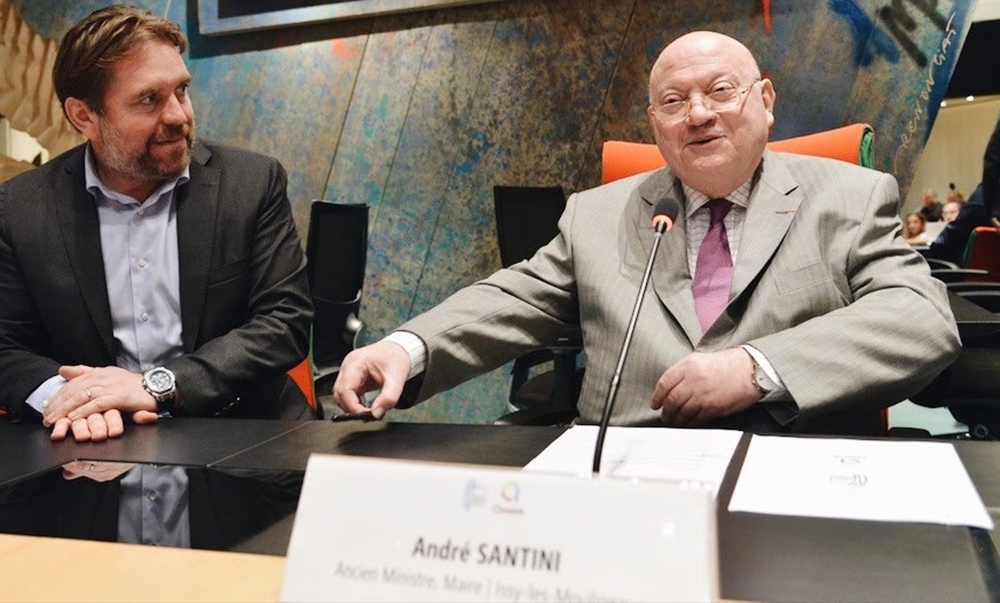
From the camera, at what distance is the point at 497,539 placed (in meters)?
0.55

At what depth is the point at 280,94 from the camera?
144 inches

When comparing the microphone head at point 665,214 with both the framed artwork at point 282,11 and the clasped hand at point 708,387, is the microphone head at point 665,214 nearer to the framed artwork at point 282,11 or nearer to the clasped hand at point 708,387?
the clasped hand at point 708,387

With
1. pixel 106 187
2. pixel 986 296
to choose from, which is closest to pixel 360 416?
pixel 106 187

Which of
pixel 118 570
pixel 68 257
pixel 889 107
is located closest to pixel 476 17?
pixel 889 107

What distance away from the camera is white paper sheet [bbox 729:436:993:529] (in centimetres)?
78

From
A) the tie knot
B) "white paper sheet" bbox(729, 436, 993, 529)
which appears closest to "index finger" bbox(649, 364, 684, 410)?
"white paper sheet" bbox(729, 436, 993, 529)

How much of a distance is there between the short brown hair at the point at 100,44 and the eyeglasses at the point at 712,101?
3.45 feet

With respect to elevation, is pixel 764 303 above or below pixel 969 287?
above

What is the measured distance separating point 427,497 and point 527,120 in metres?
2.89

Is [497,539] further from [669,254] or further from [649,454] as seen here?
[669,254]

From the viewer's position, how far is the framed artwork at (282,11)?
3.44 meters

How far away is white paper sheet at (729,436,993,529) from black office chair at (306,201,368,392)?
1.88 meters

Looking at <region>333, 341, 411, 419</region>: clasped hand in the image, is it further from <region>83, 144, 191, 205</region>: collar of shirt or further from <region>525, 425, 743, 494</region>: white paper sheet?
<region>83, 144, 191, 205</region>: collar of shirt

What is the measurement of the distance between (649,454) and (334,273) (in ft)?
6.19
